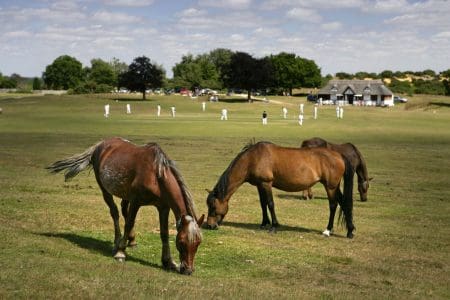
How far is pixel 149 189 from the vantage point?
10594 mm

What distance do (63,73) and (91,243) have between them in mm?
187979

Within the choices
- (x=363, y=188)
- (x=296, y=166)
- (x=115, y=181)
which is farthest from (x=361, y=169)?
(x=115, y=181)

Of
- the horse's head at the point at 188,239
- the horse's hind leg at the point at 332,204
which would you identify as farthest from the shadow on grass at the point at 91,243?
the horse's hind leg at the point at 332,204

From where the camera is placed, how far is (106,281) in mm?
9117

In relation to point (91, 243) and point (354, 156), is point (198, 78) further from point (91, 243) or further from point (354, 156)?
point (91, 243)

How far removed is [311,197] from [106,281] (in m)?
12.7

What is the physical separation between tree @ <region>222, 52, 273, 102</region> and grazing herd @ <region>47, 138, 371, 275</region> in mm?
100468

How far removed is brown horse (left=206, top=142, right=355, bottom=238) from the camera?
14547mm

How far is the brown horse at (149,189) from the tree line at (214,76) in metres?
103

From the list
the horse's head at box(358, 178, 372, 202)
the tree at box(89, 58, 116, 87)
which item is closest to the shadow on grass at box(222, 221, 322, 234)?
the horse's head at box(358, 178, 372, 202)

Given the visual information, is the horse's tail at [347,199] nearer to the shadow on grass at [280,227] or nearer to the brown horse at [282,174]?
the brown horse at [282,174]

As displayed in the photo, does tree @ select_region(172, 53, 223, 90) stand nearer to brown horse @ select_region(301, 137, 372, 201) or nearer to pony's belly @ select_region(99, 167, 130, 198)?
brown horse @ select_region(301, 137, 372, 201)

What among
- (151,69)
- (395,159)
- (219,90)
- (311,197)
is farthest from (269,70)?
(311,197)

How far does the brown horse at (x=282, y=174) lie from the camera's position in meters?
14.5
